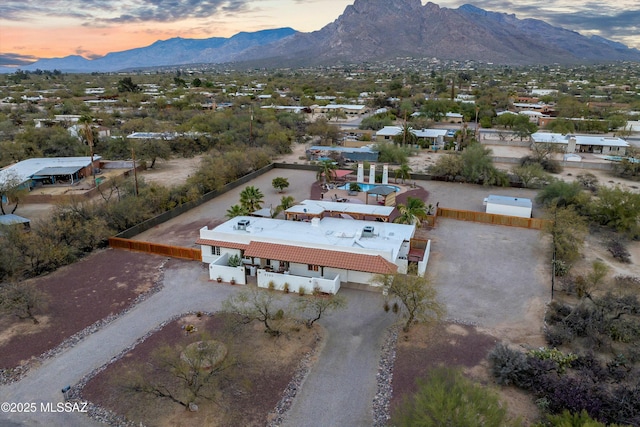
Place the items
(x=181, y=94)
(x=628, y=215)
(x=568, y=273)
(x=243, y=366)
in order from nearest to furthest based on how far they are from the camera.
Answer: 1. (x=243, y=366)
2. (x=568, y=273)
3. (x=628, y=215)
4. (x=181, y=94)

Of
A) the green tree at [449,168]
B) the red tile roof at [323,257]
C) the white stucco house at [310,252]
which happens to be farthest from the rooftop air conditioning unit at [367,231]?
the green tree at [449,168]

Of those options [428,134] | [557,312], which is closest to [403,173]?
[428,134]

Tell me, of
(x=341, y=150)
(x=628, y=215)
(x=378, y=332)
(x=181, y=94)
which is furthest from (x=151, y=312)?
(x=181, y=94)

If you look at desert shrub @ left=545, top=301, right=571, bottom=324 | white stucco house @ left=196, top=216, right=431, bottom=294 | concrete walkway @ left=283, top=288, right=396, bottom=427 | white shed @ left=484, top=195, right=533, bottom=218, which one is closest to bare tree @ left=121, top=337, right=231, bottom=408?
concrete walkway @ left=283, top=288, right=396, bottom=427

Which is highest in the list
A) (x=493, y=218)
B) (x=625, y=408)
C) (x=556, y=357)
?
(x=493, y=218)

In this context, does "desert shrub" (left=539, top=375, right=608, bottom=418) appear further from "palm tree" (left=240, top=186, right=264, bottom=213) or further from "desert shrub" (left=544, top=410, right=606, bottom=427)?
"palm tree" (left=240, top=186, right=264, bottom=213)

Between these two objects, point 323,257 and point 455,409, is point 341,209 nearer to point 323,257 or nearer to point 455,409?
point 323,257

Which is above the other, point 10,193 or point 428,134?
point 428,134

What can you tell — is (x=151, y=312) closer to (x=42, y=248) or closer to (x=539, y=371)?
(x=42, y=248)
